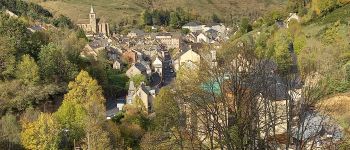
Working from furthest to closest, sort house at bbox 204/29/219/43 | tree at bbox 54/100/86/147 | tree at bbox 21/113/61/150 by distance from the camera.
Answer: house at bbox 204/29/219/43 → tree at bbox 54/100/86/147 → tree at bbox 21/113/61/150

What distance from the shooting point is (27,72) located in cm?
3772

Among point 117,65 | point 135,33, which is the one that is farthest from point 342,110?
point 135,33

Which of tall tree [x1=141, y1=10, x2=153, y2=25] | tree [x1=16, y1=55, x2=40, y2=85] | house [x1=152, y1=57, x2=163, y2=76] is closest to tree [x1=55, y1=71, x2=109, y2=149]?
tree [x1=16, y1=55, x2=40, y2=85]

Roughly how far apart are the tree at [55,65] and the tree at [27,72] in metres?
2.25

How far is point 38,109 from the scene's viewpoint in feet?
118

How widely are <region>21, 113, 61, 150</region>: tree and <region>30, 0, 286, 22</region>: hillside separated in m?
98.9

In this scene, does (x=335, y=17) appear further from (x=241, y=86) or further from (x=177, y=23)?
(x=177, y=23)

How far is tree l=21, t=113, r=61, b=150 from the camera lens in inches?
1131

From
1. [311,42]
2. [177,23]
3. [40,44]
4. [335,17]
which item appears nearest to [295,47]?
[311,42]

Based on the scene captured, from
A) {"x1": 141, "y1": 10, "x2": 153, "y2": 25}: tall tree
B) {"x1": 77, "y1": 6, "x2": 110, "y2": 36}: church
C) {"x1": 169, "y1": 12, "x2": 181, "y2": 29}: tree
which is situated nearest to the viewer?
{"x1": 77, "y1": 6, "x2": 110, "y2": 36}: church

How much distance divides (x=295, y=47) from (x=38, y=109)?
84.0 feet

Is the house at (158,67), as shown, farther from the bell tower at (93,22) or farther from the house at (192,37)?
the bell tower at (93,22)

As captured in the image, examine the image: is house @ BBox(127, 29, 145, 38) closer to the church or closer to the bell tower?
the church

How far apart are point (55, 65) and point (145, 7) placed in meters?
111
